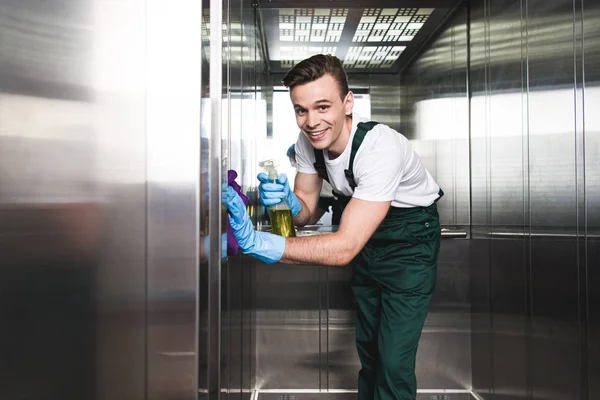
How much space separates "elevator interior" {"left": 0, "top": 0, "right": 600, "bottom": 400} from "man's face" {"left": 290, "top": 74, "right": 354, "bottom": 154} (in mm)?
250

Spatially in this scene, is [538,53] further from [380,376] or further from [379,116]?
[380,376]

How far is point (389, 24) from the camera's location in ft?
9.68

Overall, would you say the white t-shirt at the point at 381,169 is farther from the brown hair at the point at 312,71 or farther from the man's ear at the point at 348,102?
the brown hair at the point at 312,71

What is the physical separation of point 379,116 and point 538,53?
115 centimetres

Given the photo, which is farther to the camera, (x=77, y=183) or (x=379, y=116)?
(x=379, y=116)

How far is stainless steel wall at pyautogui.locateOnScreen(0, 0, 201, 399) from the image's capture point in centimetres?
100

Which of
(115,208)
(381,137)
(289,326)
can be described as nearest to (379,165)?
(381,137)

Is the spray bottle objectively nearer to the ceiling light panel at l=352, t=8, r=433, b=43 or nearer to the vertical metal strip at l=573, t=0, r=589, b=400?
the vertical metal strip at l=573, t=0, r=589, b=400

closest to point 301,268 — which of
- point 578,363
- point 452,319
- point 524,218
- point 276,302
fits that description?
point 276,302

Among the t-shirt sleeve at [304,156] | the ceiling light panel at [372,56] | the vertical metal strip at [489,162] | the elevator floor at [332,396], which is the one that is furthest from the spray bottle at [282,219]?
the ceiling light panel at [372,56]

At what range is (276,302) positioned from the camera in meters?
2.90

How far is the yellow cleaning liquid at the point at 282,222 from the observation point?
187 cm

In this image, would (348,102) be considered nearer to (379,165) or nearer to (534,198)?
(379,165)

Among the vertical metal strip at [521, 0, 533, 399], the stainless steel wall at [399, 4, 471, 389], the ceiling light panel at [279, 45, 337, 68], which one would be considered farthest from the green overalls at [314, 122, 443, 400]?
the ceiling light panel at [279, 45, 337, 68]
